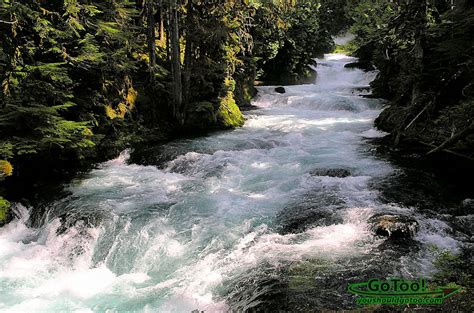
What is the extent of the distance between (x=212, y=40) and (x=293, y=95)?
10251 millimetres

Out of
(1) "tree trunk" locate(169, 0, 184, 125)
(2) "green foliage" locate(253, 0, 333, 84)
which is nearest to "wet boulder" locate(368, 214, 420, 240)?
(1) "tree trunk" locate(169, 0, 184, 125)

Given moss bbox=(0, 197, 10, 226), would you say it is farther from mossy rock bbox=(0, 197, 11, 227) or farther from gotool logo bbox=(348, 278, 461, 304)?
gotool logo bbox=(348, 278, 461, 304)

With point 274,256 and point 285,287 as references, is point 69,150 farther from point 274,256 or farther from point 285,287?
point 285,287

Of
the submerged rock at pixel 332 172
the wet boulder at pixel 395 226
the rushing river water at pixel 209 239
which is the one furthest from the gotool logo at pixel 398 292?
the submerged rock at pixel 332 172

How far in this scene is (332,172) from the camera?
1012cm

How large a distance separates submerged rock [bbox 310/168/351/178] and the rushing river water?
0.65 ft

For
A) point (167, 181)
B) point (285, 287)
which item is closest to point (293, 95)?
point (167, 181)

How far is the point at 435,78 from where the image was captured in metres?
11.4

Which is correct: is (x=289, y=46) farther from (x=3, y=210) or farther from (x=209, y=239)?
(x=3, y=210)

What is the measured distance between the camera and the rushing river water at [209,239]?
557cm

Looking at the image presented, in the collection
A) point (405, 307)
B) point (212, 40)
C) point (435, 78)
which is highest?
point (212, 40)

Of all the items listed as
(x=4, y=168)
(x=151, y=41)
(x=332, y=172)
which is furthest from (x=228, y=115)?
(x=4, y=168)

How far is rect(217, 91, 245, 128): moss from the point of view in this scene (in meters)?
16.6

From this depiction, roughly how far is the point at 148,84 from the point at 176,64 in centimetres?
155
